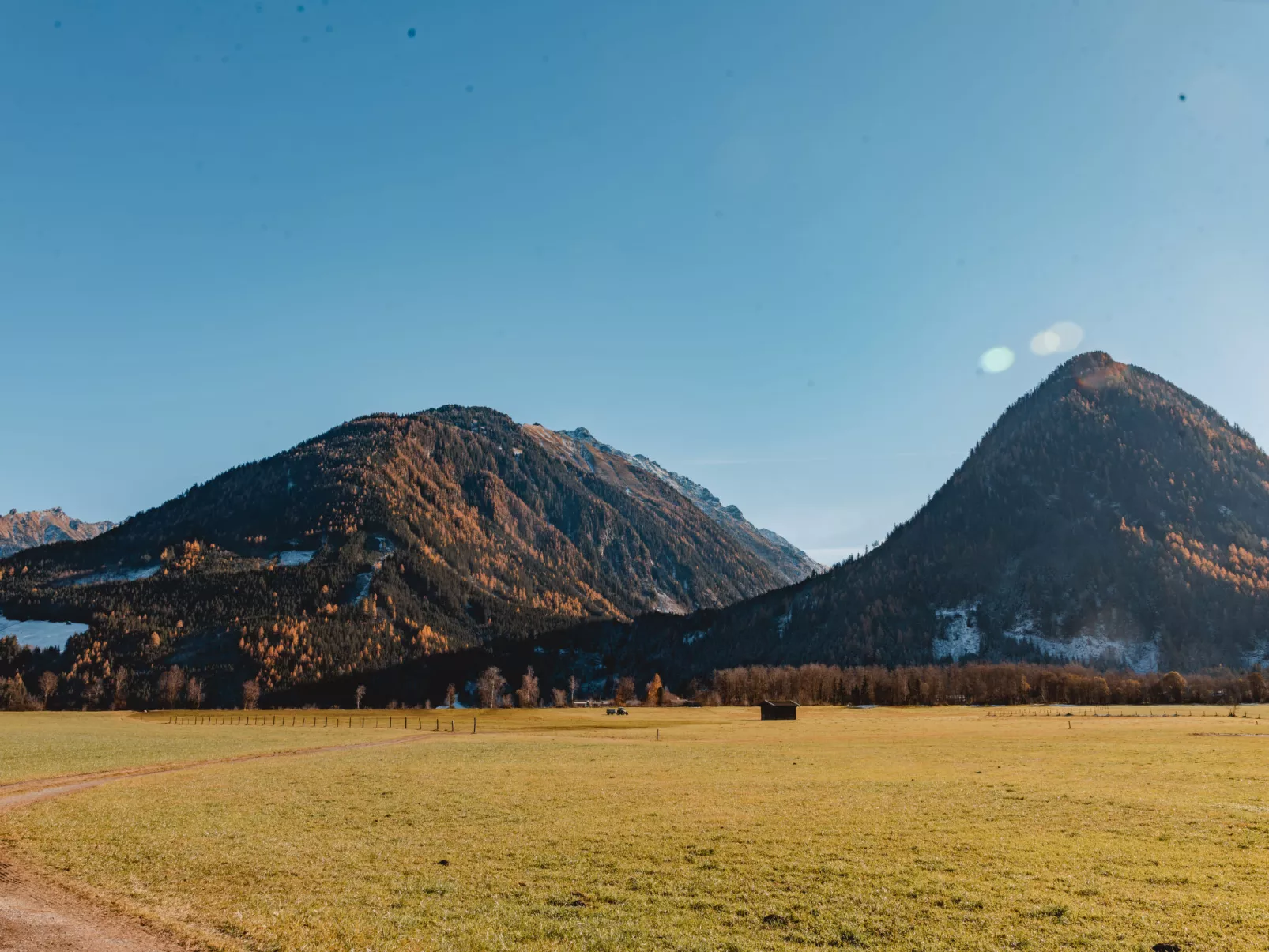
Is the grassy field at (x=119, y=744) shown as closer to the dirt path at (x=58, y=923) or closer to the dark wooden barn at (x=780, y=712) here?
the dirt path at (x=58, y=923)

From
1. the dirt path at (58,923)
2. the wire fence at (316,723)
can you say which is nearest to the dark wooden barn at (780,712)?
the wire fence at (316,723)

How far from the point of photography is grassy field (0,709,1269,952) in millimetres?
19422

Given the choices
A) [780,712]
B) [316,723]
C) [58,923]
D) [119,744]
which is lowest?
[316,723]

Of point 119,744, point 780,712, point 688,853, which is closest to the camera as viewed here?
point 688,853

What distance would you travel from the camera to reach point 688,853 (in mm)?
27422

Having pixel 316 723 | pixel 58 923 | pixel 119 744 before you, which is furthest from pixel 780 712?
pixel 58 923

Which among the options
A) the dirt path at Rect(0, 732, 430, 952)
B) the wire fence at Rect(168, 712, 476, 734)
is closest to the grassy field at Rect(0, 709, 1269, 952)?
the dirt path at Rect(0, 732, 430, 952)

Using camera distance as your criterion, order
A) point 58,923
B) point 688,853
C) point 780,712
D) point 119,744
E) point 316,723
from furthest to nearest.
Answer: point 316,723
point 780,712
point 119,744
point 688,853
point 58,923

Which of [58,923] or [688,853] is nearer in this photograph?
[58,923]

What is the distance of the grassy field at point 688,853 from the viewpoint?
63.7 feet

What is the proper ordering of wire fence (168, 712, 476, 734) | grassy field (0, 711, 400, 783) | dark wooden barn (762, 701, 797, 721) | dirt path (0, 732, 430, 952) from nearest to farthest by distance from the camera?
dirt path (0, 732, 430, 952), grassy field (0, 711, 400, 783), wire fence (168, 712, 476, 734), dark wooden barn (762, 701, 797, 721)

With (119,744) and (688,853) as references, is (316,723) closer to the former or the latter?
(119,744)

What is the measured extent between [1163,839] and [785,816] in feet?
46.3

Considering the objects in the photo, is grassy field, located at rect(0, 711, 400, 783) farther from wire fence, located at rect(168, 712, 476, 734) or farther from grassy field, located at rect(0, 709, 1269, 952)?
grassy field, located at rect(0, 709, 1269, 952)
